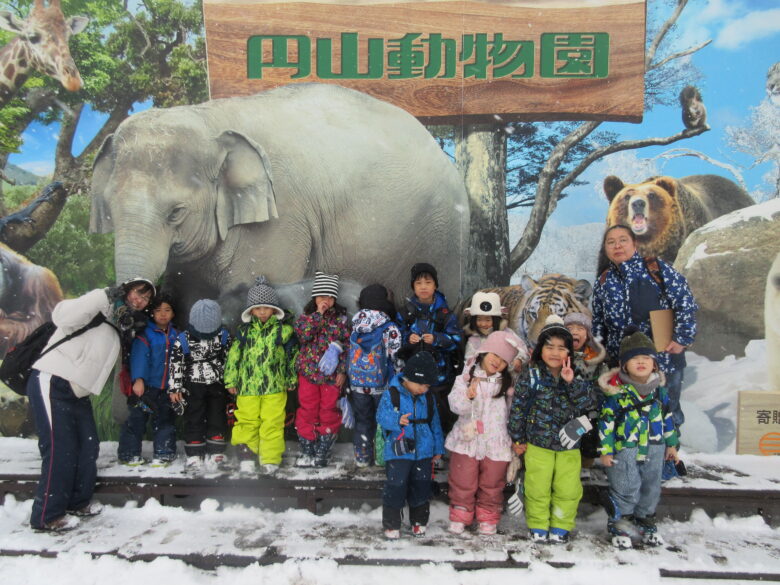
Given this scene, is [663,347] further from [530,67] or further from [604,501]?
[530,67]

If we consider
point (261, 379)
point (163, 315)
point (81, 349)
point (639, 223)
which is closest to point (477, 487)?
point (261, 379)

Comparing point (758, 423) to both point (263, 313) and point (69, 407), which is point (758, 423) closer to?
point (263, 313)

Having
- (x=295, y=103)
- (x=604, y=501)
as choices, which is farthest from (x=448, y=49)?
(x=604, y=501)

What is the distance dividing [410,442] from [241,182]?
256 cm

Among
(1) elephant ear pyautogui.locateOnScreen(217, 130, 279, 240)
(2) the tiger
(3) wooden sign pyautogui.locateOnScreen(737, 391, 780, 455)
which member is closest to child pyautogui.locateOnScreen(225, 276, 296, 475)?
(1) elephant ear pyautogui.locateOnScreen(217, 130, 279, 240)

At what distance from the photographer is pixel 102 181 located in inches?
183

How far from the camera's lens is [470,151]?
197 inches

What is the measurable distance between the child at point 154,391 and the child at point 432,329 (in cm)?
180

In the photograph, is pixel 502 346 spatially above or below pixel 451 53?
below

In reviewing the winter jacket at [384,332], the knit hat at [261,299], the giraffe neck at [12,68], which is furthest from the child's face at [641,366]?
the giraffe neck at [12,68]

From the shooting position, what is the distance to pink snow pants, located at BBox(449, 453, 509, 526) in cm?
348

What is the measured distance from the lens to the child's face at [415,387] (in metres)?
3.44

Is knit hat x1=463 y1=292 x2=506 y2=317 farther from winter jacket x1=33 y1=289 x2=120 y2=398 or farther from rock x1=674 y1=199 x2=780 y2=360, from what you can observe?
winter jacket x1=33 y1=289 x2=120 y2=398

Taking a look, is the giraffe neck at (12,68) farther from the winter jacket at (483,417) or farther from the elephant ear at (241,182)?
the winter jacket at (483,417)
